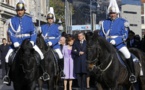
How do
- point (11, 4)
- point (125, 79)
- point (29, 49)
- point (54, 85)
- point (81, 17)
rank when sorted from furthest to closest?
point (81, 17) < point (11, 4) < point (54, 85) < point (125, 79) < point (29, 49)

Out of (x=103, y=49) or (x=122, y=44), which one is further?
(x=122, y=44)

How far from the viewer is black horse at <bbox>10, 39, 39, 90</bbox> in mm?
11070

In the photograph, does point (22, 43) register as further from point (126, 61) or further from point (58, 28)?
point (58, 28)

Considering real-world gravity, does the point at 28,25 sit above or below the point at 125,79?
above

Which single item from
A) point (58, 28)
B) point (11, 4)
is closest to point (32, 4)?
point (11, 4)

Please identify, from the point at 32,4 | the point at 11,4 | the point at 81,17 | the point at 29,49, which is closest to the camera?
the point at 29,49

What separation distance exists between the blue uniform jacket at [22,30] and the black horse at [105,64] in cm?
178

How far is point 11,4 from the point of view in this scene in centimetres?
5825

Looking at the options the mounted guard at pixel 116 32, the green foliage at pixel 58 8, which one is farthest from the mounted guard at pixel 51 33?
the green foliage at pixel 58 8

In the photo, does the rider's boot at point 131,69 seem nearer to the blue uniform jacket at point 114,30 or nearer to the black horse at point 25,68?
the blue uniform jacket at point 114,30

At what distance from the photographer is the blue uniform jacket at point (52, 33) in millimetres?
16156

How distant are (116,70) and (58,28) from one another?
198 inches

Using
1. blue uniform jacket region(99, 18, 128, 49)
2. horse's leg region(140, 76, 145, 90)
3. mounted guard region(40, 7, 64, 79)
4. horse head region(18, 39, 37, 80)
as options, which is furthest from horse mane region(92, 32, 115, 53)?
mounted guard region(40, 7, 64, 79)

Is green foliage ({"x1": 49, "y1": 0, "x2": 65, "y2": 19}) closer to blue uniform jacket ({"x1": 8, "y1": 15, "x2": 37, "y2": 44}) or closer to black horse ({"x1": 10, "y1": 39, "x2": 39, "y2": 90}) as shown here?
blue uniform jacket ({"x1": 8, "y1": 15, "x2": 37, "y2": 44})
